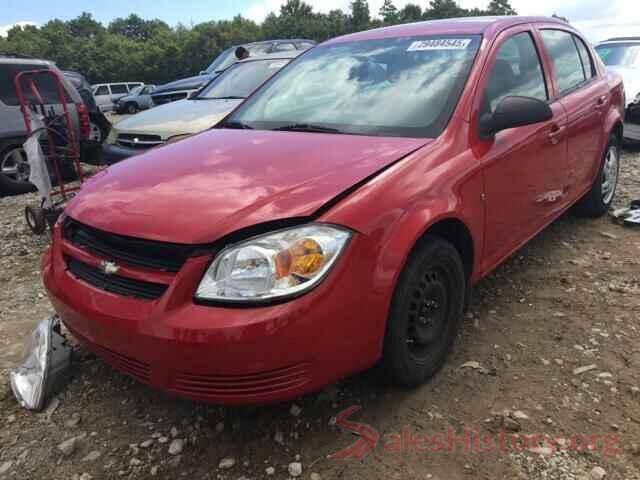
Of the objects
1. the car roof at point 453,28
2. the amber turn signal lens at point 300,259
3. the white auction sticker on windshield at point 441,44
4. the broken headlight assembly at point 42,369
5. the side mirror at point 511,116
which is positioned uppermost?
the car roof at point 453,28

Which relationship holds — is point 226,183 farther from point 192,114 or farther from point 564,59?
point 192,114

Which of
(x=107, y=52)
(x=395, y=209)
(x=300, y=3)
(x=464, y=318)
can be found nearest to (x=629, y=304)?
(x=464, y=318)

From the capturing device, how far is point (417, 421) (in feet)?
7.20

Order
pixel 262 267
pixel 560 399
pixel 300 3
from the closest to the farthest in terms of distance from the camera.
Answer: pixel 262 267 → pixel 560 399 → pixel 300 3

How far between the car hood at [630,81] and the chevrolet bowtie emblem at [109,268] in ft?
23.3

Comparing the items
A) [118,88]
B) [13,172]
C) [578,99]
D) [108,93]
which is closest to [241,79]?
[13,172]

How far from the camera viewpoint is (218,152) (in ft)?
8.42

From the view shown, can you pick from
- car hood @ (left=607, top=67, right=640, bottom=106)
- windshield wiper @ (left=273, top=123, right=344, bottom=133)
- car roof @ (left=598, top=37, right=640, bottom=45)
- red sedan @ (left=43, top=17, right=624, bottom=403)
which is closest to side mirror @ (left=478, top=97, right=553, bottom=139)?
red sedan @ (left=43, top=17, right=624, bottom=403)

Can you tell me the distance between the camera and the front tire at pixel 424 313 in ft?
6.87

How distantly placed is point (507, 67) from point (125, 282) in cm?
227

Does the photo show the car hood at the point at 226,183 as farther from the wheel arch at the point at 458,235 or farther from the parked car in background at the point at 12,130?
the parked car in background at the point at 12,130

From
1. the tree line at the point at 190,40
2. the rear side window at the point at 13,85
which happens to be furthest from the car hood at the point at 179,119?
the tree line at the point at 190,40

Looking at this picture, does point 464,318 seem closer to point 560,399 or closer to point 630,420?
point 560,399

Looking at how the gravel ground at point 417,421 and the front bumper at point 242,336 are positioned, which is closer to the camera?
the front bumper at point 242,336
